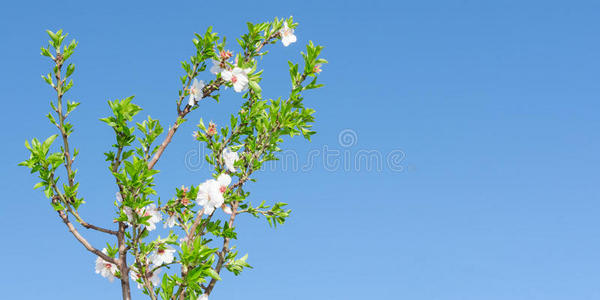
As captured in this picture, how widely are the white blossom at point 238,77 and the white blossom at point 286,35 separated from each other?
644 millimetres

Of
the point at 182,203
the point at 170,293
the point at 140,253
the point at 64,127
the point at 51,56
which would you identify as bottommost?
the point at 170,293

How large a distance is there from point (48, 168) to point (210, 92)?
164 centimetres

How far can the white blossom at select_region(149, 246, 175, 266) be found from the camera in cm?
504

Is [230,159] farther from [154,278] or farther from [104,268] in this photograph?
[104,268]

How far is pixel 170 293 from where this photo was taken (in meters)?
4.70

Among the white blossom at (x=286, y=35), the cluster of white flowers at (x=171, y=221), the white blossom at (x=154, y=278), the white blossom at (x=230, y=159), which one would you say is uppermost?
the white blossom at (x=286, y=35)

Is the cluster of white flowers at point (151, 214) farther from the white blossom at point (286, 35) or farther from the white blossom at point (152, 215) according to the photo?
the white blossom at point (286, 35)

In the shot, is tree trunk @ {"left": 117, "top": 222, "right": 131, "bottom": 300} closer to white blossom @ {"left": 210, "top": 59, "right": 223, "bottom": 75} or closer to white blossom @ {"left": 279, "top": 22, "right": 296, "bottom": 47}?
white blossom @ {"left": 210, "top": 59, "right": 223, "bottom": 75}

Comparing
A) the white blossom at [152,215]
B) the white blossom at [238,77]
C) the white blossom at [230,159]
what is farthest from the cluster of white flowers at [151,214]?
the white blossom at [238,77]

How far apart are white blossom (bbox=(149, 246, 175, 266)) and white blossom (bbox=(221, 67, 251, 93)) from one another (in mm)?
1656

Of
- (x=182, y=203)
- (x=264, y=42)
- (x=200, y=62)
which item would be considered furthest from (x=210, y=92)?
(x=182, y=203)

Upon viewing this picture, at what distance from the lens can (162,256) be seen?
505 cm

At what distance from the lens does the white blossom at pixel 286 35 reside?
562cm

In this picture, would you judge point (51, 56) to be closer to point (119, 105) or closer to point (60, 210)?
point (119, 105)
